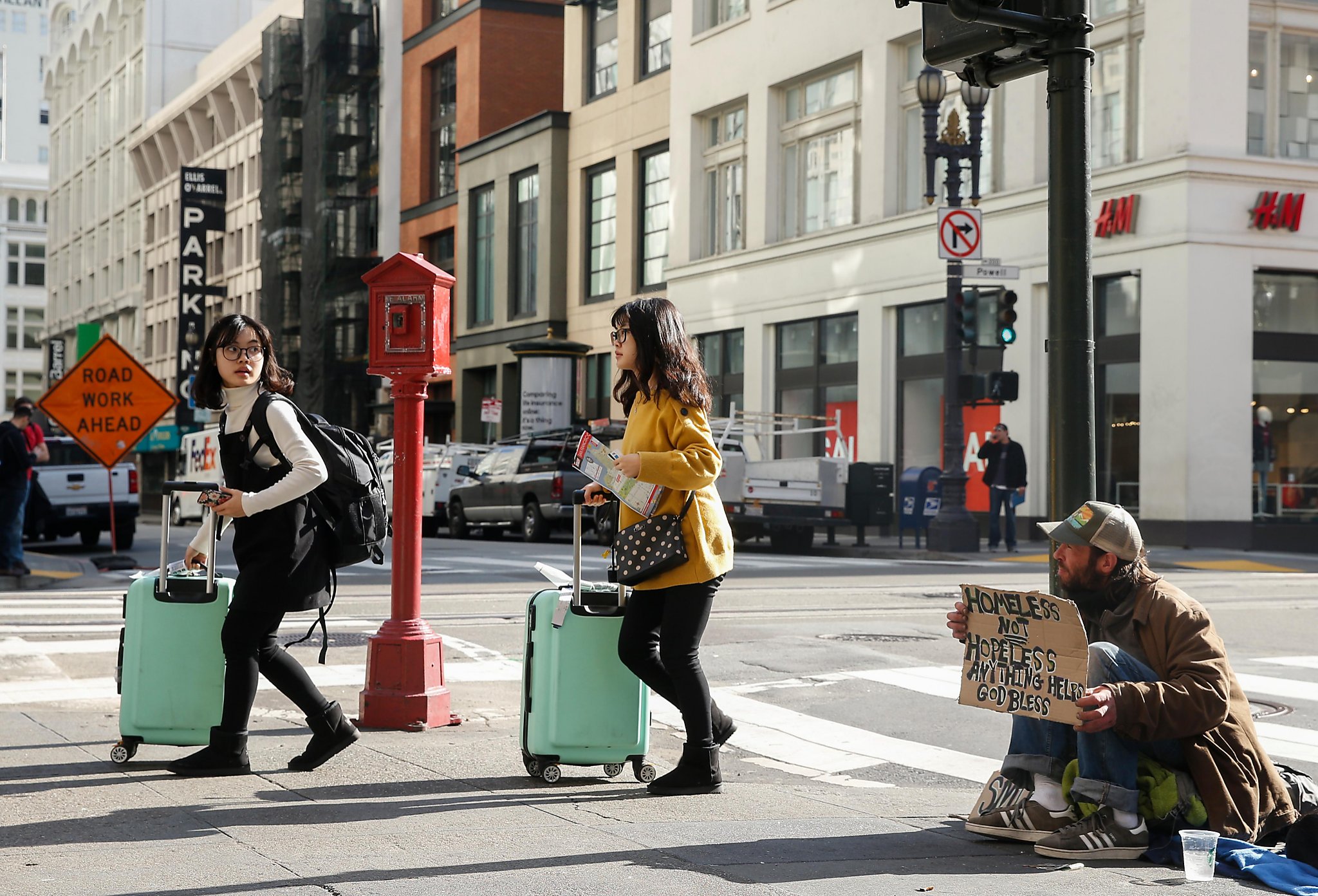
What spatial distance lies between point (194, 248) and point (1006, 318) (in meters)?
41.8

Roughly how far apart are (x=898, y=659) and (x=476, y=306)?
3847cm

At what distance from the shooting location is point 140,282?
3056 inches

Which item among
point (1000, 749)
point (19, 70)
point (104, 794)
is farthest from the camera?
point (19, 70)

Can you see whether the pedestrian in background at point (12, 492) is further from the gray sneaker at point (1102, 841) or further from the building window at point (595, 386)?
the building window at point (595, 386)

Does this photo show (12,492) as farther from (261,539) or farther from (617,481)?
(617,481)

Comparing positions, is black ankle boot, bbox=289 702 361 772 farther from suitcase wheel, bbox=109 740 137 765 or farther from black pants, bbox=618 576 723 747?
black pants, bbox=618 576 723 747

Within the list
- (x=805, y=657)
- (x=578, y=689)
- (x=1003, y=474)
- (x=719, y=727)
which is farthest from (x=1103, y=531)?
(x=1003, y=474)

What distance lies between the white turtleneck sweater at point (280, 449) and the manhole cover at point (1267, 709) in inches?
196

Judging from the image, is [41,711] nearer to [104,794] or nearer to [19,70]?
[104,794]

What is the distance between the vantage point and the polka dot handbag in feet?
18.8

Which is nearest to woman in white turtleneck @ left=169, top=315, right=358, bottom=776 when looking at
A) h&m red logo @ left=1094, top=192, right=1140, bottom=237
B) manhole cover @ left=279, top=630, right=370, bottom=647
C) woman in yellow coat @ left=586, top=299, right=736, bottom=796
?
woman in yellow coat @ left=586, top=299, right=736, bottom=796

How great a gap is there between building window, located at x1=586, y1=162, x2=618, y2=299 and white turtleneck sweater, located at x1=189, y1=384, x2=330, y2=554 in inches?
1398

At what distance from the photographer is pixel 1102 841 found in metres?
4.89

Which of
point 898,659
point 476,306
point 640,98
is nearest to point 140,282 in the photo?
point 476,306
